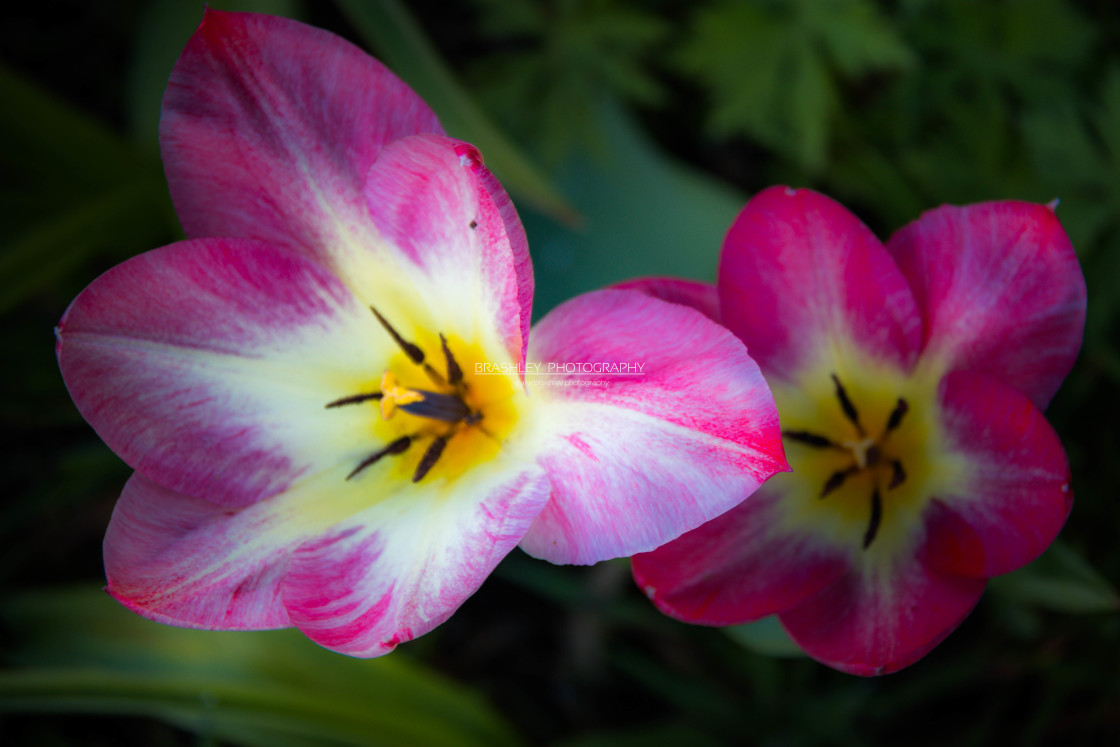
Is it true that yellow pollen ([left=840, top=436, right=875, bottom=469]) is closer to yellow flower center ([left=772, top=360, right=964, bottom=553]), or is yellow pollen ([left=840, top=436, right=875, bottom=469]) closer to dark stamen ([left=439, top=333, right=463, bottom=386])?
yellow flower center ([left=772, top=360, right=964, bottom=553])

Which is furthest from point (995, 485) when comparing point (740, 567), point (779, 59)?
point (779, 59)

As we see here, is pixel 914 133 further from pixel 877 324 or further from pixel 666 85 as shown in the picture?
pixel 877 324

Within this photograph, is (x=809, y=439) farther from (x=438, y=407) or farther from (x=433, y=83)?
(x=433, y=83)

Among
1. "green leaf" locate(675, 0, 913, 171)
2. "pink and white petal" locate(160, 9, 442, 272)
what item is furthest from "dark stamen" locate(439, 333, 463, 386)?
"green leaf" locate(675, 0, 913, 171)

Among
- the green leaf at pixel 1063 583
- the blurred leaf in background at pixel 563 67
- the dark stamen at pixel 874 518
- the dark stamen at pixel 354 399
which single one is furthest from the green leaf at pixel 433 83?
the green leaf at pixel 1063 583

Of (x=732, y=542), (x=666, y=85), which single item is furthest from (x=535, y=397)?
(x=666, y=85)

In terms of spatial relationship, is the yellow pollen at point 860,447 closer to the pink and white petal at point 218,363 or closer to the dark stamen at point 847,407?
the dark stamen at point 847,407

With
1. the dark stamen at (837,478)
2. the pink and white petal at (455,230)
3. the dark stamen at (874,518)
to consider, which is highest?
the pink and white petal at (455,230)
